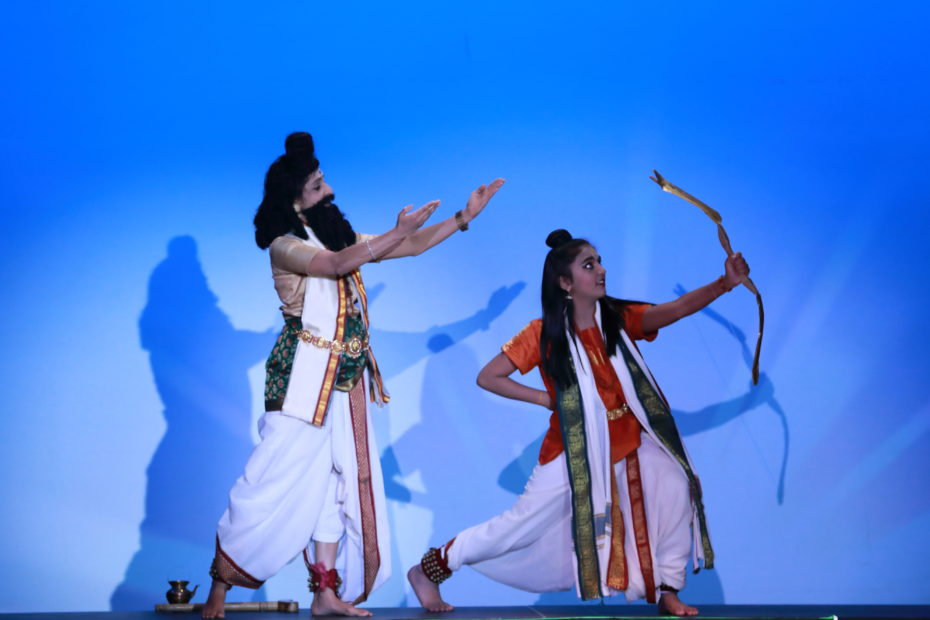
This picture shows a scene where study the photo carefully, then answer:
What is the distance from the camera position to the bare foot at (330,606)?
3.44 metres

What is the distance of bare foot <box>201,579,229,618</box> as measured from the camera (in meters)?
3.46

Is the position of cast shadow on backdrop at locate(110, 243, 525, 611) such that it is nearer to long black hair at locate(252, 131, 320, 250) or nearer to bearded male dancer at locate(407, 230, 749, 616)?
bearded male dancer at locate(407, 230, 749, 616)

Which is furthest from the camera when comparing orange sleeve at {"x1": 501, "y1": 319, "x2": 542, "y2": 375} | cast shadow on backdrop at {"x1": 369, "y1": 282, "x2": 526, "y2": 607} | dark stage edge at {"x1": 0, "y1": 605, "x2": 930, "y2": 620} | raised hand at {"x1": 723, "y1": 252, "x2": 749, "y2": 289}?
cast shadow on backdrop at {"x1": 369, "y1": 282, "x2": 526, "y2": 607}

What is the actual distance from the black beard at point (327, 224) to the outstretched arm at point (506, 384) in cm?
67

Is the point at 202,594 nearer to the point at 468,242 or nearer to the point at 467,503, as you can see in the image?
the point at 467,503

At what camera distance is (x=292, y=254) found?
3.51 meters

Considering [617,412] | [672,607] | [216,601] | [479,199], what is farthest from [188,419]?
[672,607]

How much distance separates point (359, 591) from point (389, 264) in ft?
5.52

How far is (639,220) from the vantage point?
470 cm

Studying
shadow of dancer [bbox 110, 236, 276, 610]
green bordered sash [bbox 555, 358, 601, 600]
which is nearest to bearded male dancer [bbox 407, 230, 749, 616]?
green bordered sash [bbox 555, 358, 601, 600]

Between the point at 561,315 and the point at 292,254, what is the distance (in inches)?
37.2

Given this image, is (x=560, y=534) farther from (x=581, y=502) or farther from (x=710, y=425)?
(x=710, y=425)

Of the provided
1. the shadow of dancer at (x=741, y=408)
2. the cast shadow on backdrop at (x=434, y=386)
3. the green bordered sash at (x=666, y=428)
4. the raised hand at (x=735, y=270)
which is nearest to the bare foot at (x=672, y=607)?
the green bordered sash at (x=666, y=428)

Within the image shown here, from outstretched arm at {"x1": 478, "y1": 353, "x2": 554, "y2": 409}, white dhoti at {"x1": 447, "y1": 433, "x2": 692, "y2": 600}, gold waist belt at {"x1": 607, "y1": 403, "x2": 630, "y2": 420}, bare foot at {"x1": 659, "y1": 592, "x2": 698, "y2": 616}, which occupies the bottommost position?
bare foot at {"x1": 659, "y1": 592, "x2": 698, "y2": 616}
